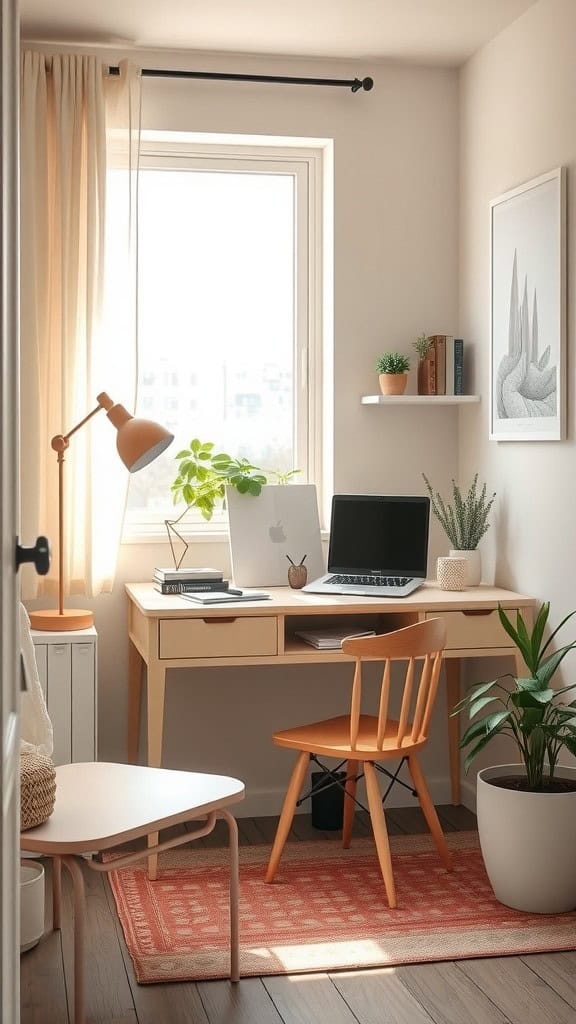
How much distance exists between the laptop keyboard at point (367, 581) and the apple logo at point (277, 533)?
0.23 meters

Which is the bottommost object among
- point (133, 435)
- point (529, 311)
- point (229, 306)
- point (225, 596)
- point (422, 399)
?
point (225, 596)

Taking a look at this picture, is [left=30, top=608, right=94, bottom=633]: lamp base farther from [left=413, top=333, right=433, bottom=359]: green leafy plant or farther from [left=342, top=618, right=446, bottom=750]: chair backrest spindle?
[left=413, top=333, right=433, bottom=359]: green leafy plant

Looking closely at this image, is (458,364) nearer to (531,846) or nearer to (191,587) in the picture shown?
(191,587)

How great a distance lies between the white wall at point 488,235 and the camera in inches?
131

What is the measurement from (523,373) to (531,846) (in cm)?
141

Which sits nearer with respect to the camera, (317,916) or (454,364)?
(317,916)

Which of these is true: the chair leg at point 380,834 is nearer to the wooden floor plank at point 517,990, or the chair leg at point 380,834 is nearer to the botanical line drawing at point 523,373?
the wooden floor plank at point 517,990

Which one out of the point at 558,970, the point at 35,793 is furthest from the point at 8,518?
the point at 558,970

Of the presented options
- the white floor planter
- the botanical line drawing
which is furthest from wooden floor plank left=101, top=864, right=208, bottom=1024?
the botanical line drawing

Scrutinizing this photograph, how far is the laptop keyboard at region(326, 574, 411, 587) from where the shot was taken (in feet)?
12.3

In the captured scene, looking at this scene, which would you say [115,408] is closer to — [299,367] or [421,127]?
[299,367]

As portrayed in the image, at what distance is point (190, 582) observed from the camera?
365 cm

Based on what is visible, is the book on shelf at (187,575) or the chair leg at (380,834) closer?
the chair leg at (380,834)

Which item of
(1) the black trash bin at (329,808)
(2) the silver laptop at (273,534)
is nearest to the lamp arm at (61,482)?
(2) the silver laptop at (273,534)
